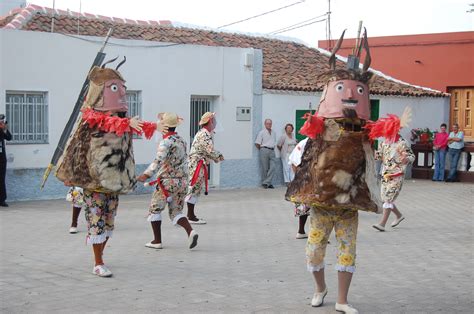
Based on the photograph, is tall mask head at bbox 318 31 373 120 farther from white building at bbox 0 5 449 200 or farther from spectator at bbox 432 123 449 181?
spectator at bbox 432 123 449 181

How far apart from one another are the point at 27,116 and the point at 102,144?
779 centimetres

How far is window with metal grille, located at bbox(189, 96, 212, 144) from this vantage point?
711 inches

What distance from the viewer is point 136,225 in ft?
39.1

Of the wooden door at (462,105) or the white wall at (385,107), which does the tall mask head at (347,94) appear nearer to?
the white wall at (385,107)

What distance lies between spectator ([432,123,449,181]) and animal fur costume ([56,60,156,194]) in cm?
1477

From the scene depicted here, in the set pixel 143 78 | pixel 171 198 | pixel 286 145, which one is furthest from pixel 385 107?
pixel 171 198

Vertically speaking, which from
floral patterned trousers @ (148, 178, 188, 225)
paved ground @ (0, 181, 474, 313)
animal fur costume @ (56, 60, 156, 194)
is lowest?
paved ground @ (0, 181, 474, 313)

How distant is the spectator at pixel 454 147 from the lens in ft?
68.8

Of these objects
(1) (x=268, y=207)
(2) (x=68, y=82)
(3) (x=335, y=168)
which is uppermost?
(2) (x=68, y=82)

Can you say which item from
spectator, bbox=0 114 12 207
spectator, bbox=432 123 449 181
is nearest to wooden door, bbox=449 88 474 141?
spectator, bbox=432 123 449 181

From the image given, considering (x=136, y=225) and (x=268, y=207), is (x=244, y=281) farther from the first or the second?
(x=268, y=207)

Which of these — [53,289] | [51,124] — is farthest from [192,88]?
[53,289]

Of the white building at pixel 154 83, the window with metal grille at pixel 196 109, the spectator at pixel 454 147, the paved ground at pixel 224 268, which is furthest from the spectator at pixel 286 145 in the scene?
the paved ground at pixel 224 268

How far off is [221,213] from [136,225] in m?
2.27
